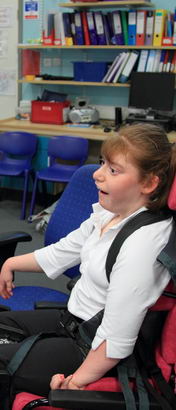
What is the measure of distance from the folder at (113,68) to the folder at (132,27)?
14 cm

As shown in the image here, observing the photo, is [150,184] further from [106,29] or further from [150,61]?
[106,29]

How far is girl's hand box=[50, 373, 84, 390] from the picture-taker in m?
0.98

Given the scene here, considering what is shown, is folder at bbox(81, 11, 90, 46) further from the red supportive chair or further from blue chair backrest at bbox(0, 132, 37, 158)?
the red supportive chair

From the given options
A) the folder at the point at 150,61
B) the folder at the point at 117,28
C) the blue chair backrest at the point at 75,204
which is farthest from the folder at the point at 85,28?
the blue chair backrest at the point at 75,204

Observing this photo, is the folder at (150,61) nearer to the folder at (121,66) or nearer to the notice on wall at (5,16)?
the folder at (121,66)

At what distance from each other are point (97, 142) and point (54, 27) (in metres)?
1.17

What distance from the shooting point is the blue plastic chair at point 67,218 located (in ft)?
5.37

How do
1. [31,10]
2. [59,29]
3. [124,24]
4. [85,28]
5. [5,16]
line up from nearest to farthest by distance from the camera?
[124,24], [85,28], [59,29], [31,10], [5,16]

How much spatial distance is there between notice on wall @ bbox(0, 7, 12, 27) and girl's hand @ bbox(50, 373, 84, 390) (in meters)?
4.06

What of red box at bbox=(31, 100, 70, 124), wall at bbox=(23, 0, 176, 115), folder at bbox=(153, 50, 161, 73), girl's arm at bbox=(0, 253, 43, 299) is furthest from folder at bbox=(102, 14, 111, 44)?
girl's arm at bbox=(0, 253, 43, 299)

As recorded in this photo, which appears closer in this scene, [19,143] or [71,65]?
[19,143]

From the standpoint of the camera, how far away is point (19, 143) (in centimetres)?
386

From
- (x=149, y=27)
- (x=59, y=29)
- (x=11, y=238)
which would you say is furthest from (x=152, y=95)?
(x=11, y=238)

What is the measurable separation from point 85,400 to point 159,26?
335 cm
